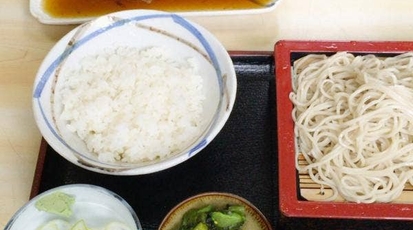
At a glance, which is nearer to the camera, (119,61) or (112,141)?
(112,141)

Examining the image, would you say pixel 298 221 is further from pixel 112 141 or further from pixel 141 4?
pixel 141 4

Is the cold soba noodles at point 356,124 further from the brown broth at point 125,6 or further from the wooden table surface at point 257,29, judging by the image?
the brown broth at point 125,6

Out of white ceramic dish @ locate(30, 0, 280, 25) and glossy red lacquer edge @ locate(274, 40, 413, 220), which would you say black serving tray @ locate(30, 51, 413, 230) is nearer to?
glossy red lacquer edge @ locate(274, 40, 413, 220)

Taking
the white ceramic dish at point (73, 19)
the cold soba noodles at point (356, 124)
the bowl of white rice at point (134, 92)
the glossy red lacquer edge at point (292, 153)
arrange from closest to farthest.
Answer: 1. the glossy red lacquer edge at point (292, 153)
2. the cold soba noodles at point (356, 124)
3. the bowl of white rice at point (134, 92)
4. the white ceramic dish at point (73, 19)

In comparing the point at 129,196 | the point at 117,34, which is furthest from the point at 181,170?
the point at 117,34

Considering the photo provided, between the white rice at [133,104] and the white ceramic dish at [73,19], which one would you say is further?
the white ceramic dish at [73,19]

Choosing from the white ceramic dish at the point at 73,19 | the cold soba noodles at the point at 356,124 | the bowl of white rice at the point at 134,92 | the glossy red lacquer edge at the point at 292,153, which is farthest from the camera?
the white ceramic dish at the point at 73,19

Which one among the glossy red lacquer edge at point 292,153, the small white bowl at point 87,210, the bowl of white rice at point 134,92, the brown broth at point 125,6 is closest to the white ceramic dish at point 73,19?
the brown broth at point 125,6

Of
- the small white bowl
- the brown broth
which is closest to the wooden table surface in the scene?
the brown broth
